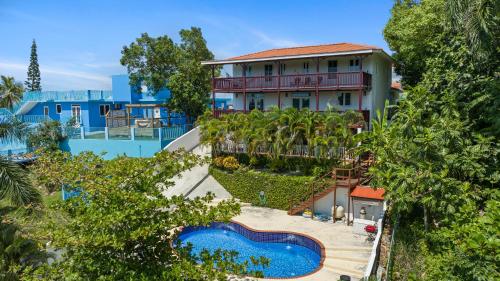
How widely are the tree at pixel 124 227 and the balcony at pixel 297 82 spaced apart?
18486 mm

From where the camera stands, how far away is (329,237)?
15531 millimetres

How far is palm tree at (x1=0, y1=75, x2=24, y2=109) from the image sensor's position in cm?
3906

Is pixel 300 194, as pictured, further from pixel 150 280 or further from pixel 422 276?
pixel 150 280

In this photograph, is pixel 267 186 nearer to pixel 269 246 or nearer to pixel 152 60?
pixel 269 246

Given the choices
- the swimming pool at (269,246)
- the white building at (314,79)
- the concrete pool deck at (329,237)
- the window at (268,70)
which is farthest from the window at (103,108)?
the swimming pool at (269,246)

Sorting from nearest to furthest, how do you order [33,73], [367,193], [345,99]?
[367,193] → [345,99] → [33,73]

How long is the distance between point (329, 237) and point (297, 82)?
12358 millimetres

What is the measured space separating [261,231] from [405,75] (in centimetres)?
2043

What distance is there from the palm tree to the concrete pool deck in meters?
34.7

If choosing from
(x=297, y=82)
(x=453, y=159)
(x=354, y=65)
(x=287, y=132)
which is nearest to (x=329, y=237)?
(x=453, y=159)

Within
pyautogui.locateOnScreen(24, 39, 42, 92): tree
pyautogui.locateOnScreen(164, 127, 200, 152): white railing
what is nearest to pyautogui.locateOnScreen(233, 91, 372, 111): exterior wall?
pyautogui.locateOnScreen(164, 127, 200, 152): white railing

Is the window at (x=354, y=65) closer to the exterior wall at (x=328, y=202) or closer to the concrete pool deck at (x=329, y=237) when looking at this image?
the exterior wall at (x=328, y=202)

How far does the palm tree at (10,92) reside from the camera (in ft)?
128

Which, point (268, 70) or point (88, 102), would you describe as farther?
point (88, 102)
